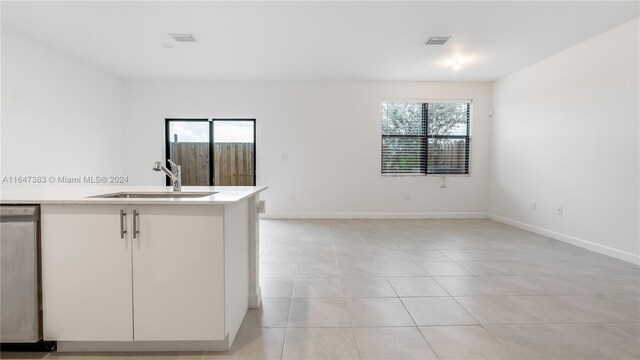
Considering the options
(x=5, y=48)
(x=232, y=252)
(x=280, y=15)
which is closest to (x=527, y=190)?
(x=280, y=15)

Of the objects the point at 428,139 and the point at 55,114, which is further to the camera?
the point at 428,139

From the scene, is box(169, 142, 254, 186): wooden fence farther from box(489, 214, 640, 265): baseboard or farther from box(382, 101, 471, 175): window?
box(489, 214, 640, 265): baseboard

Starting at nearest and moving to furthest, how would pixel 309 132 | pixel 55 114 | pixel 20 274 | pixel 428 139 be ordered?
pixel 20 274, pixel 55 114, pixel 309 132, pixel 428 139

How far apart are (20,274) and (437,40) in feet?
15.2

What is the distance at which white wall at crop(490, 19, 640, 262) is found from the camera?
11.6 feet

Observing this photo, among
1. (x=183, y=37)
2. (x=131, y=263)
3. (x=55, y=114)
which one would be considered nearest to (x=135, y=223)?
(x=131, y=263)

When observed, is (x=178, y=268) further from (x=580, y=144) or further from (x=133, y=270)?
(x=580, y=144)

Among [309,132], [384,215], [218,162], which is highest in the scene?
[309,132]

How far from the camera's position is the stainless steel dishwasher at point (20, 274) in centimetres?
162

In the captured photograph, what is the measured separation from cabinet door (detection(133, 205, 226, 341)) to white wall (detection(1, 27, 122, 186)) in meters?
3.63

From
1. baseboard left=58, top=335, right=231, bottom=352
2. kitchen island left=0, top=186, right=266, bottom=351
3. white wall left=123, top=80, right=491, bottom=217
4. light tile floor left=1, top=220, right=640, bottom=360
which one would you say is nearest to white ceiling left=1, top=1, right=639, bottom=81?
white wall left=123, top=80, right=491, bottom=217

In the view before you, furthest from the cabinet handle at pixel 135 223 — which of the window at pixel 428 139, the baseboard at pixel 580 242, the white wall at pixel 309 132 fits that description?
the window at pixel 428 139

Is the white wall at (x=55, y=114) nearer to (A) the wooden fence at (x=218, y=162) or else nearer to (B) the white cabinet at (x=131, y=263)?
(A) the wooden fence at (x=218, y=162)

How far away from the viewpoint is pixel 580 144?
4.18 metres
